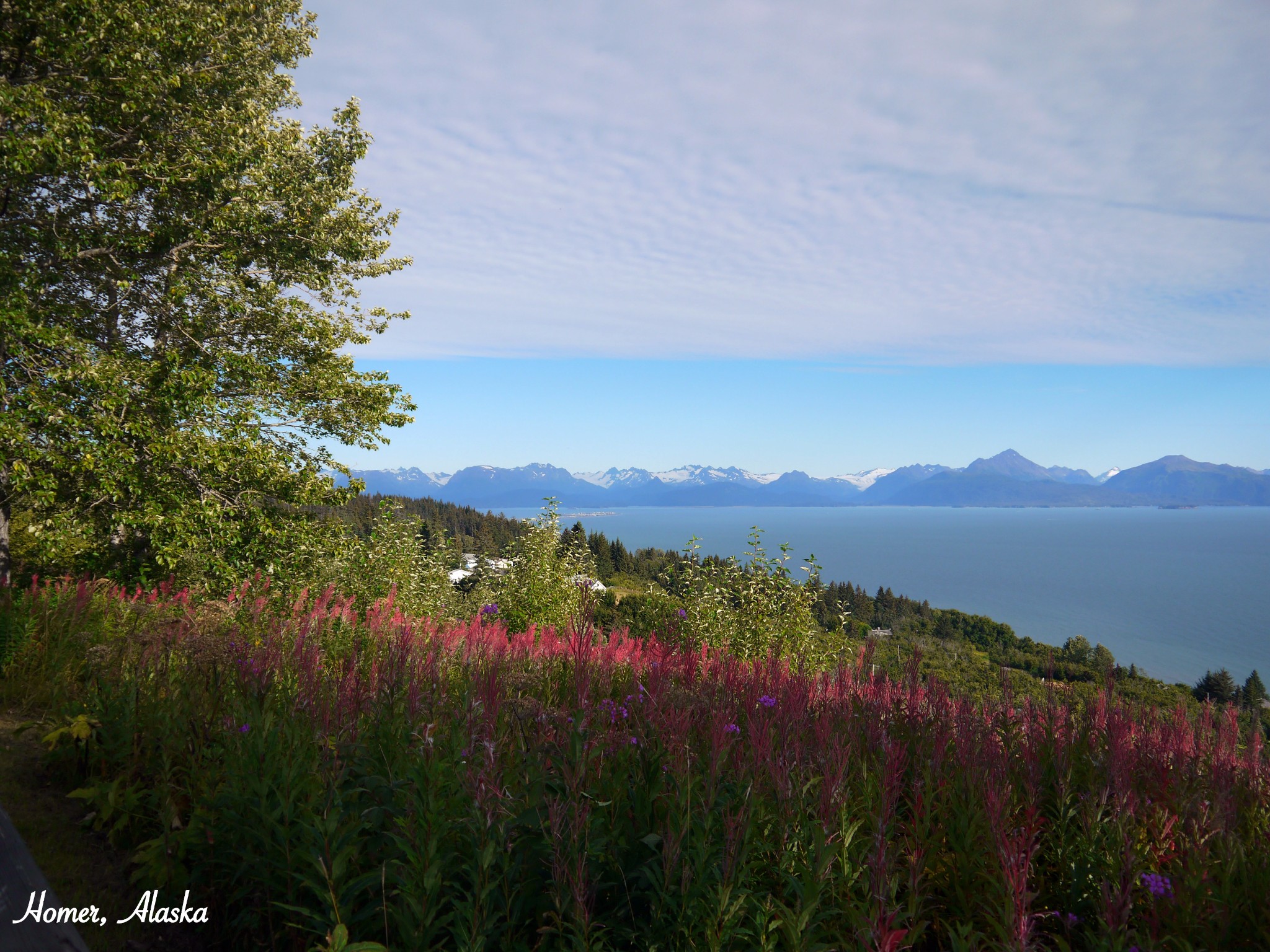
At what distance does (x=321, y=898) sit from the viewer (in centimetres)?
206

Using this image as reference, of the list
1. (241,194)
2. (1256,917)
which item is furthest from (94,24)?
(1256,917)

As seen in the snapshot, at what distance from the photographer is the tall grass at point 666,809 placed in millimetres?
2051

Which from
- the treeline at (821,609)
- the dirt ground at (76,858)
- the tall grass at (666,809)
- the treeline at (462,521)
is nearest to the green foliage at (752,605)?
the treeline at (821,609)

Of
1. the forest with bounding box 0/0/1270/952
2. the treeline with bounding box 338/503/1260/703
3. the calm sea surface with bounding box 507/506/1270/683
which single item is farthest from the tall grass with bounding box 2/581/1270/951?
the calm sea surface with bounding box 507/506/1270/683

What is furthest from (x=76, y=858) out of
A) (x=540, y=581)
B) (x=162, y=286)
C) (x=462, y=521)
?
(x=462, y=521)

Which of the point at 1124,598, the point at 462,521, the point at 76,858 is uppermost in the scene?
the point at 76,858

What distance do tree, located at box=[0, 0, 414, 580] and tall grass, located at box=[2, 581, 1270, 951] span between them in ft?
21.8

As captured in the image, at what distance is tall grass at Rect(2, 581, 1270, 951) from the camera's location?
6.73ft

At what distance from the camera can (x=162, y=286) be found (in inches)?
495

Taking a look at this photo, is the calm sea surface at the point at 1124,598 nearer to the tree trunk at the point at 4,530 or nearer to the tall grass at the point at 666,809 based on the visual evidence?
the tree trunk at the point at 4,530

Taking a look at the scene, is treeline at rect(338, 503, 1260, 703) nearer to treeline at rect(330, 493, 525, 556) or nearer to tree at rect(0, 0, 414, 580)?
treeline at rect(330, 493, 525, 556)

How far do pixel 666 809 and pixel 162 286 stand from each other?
14.6 metres

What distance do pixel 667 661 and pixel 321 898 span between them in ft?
9.85

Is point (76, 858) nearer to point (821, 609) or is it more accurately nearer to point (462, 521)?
point (821, 609)
